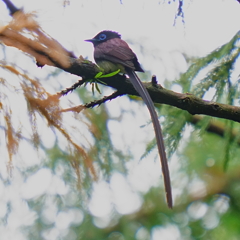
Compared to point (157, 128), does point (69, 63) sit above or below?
above

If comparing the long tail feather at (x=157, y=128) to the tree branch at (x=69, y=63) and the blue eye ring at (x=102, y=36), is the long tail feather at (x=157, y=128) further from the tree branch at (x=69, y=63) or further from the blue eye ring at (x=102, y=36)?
the blue eye ring at (x=102, y=36)

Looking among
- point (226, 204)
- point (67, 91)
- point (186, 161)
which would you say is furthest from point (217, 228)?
point (67, 91)

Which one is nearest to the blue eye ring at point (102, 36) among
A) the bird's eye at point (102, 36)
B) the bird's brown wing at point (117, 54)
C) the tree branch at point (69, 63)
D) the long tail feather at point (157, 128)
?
the bird's eye at point (102, 36)

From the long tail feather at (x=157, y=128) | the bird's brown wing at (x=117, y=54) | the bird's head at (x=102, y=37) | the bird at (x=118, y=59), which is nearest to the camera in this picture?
the long tail feather at (x=157, y=128)

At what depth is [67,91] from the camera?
193 cm

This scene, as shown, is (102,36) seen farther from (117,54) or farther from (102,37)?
(117,54)

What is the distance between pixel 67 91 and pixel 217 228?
220 cm

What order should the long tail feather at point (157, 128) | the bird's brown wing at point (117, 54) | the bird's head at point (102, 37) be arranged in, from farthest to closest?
the bird's head at point (102, 37), the bird's brown wing at point (117, 54), the long tail feather at point (157, 128)

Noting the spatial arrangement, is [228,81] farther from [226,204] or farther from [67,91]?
[226,204]

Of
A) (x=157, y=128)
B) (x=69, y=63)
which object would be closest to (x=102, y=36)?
(x=69, y=63)

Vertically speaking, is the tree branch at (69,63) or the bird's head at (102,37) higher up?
the bird's head at (102,37)

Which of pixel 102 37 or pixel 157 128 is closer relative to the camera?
pixel 157 128

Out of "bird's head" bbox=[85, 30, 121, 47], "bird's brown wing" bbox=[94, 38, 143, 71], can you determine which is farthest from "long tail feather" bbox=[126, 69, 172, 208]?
"bird's head" bbox=[85, 30, 121, 47]

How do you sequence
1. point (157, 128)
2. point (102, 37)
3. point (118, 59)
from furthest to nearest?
point (102, 37) → point (118, 59) → point (157, 128)
